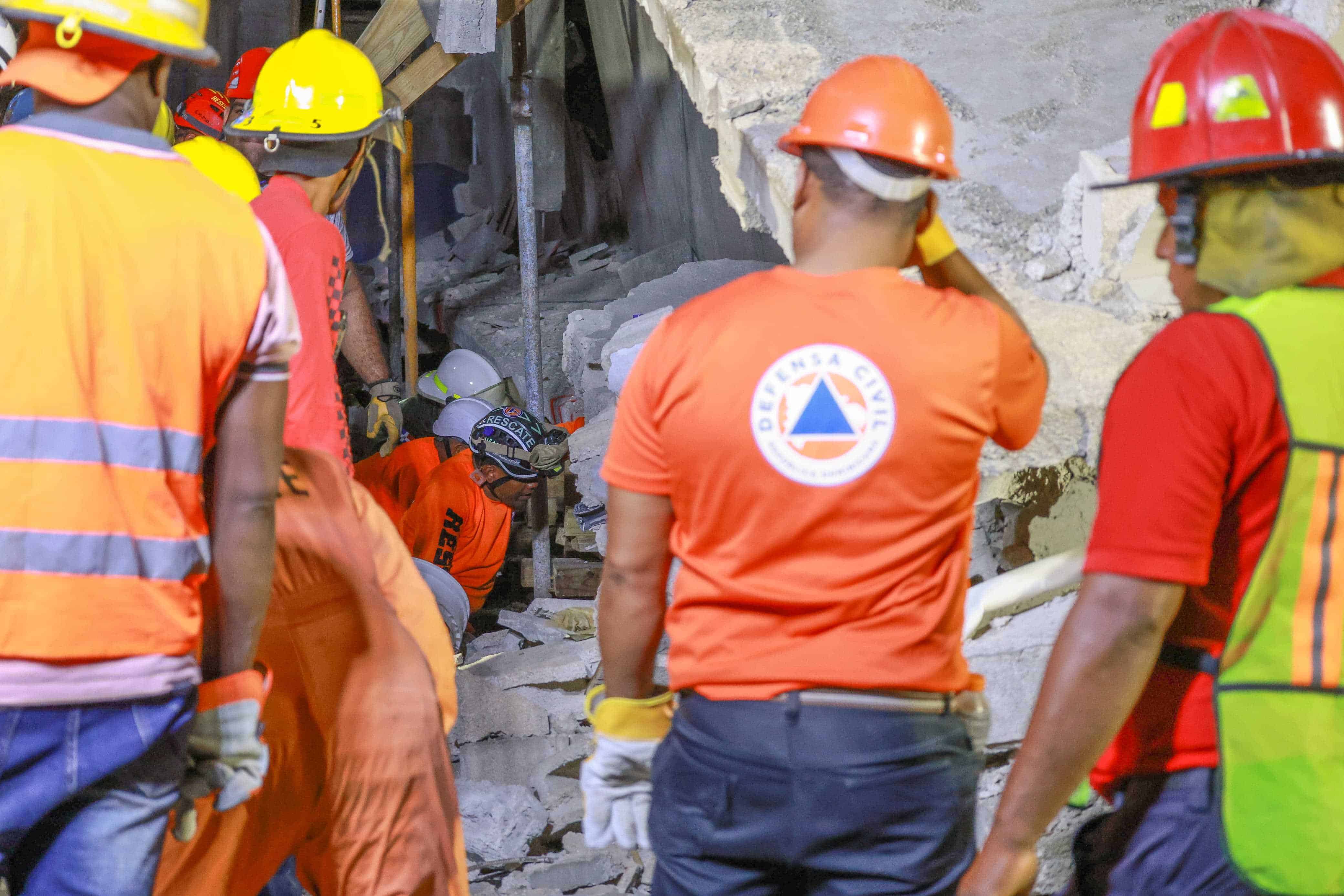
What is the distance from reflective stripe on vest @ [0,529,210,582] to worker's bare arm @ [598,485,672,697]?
0.60 meters

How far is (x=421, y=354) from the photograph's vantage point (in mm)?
10266

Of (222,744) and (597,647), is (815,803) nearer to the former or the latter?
(222,744)

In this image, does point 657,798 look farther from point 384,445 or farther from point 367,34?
point 367,34

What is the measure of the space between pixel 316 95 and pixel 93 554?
232 cm

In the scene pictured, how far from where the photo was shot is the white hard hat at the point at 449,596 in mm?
4258

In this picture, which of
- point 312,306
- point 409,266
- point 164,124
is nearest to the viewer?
point 312,306

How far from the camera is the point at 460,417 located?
7223 mm

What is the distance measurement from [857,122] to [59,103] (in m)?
1.12

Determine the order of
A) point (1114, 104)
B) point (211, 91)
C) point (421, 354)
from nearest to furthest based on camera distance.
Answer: point (1114, 104), point (211, 91), point (421, 354)

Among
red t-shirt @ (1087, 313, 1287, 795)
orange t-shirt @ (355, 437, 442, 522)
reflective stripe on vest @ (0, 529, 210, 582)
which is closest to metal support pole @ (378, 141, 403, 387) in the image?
orange t-shirt @ (355, 437, 442, 522)

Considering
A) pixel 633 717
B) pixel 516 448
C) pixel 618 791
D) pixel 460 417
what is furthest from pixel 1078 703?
pixel 460 417

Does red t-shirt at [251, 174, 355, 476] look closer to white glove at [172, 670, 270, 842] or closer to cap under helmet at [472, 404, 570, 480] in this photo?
white glove at [172, 670, 270, 842]

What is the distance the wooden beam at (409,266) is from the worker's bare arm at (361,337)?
111 inches

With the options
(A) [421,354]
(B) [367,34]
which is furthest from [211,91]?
(A) [421,354]
